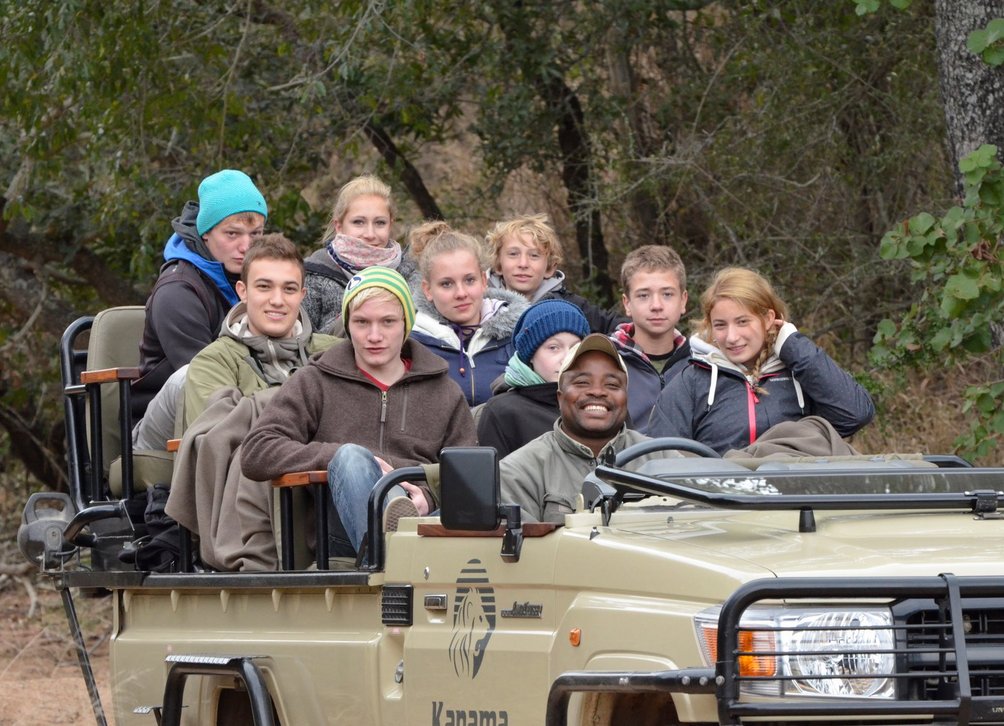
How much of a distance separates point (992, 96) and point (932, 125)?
10.0 feet

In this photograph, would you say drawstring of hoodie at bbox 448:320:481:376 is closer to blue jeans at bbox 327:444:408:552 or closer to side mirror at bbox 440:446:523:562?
blue jeans at bbox 327:444:408:552

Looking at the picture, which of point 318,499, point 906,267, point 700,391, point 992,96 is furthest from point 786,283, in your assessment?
point 318,499

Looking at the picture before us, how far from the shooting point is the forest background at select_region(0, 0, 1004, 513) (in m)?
11.2

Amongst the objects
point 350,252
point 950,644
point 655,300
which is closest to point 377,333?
point 655,300

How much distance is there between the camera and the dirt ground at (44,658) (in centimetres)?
955

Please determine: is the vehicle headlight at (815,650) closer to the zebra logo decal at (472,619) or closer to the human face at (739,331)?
the zebra logo decal at (472,619)

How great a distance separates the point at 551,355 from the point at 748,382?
0.69 meters

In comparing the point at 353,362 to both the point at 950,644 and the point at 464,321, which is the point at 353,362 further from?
the point at 950,644

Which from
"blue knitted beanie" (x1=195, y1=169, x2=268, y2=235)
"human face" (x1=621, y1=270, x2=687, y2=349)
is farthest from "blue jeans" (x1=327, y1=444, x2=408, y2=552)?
"blue knitted beanie" (x1=195, y1=169, x2=268, y2=235)

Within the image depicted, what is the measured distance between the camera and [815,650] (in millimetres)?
3512

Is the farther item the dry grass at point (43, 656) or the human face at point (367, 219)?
the dry grass at point (43, 656)

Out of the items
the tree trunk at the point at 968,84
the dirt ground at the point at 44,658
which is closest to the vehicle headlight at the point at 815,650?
the tree trunk at the point at 968,84

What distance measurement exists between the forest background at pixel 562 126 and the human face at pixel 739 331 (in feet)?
13.3

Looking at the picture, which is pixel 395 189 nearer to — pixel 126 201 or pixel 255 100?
pixel 255 100
